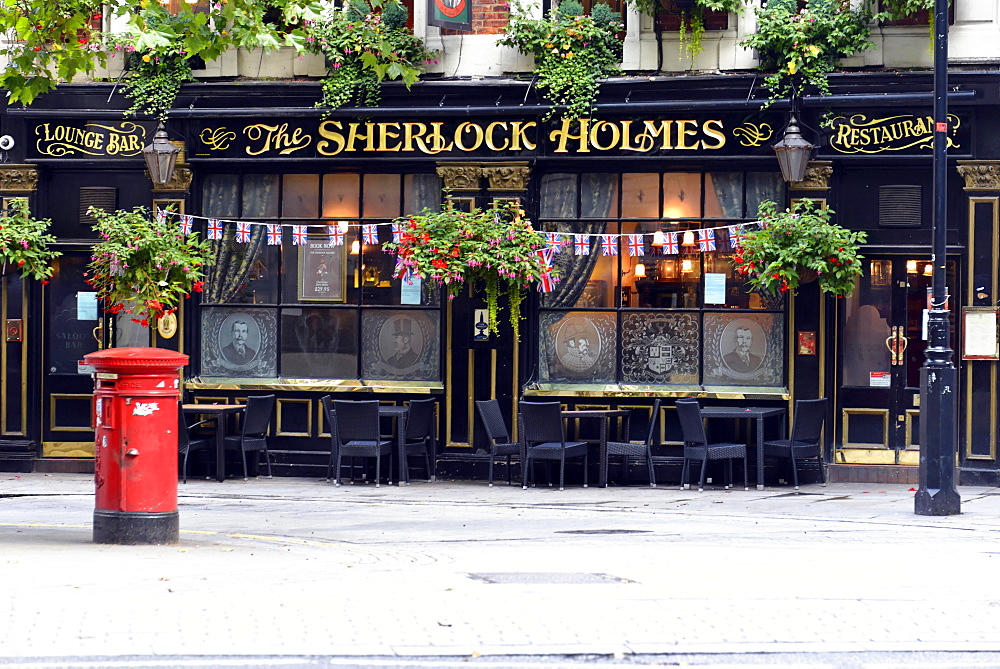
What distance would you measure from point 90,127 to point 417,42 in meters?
4.15

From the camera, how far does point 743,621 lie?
7078 millimetres

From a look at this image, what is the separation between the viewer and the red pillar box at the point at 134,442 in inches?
380

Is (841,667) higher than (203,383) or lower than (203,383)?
lower

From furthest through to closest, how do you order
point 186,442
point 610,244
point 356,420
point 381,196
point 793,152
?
point 381,196 → point 186,442 → point 610,244 → point 356,420 → point 793,152

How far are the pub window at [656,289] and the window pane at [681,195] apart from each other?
1cm

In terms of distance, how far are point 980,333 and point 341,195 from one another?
24.5 feet

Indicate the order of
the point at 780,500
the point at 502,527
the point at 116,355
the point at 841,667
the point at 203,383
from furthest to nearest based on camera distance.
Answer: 1. the point at 203,383
2. the point at 780,500
3. the point at 502,527
4. the point at 116,355
5. the point at 841,667

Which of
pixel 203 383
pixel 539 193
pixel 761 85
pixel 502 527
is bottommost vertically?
pixel 502 527

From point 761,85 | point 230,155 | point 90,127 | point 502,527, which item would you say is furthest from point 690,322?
point 90,127

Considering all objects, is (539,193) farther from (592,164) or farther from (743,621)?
(743,621)

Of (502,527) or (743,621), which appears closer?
(743,621)

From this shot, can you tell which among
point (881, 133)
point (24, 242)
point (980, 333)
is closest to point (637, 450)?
point (980, 333)

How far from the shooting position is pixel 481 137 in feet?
50.6

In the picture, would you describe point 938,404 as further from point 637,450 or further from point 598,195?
point 598,195
